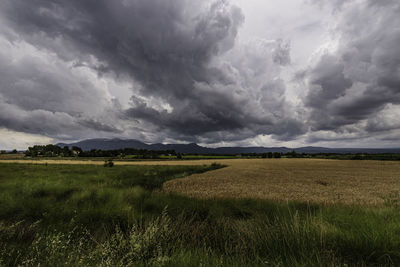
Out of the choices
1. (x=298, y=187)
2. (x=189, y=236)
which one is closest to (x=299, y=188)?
(x=298, y=187)

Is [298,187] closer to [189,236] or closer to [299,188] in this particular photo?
[299,188]

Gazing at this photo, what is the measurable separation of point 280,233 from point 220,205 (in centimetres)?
387

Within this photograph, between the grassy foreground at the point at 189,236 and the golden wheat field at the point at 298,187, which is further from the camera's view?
the golden wheat field at the point at 298,187

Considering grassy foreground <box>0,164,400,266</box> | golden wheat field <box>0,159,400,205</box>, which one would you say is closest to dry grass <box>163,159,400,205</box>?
golden wheat field <box>0,159,400,205</box>

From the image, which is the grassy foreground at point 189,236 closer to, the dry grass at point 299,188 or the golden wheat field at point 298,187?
the dry grass at point 299,188

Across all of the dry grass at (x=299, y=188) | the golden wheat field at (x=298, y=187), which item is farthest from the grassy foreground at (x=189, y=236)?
the golden wheat field at (x=298, y=187)

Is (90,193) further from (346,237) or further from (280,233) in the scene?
(346,237)

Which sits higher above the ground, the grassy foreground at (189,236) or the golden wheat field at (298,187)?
the grassy foreground at (189,236)

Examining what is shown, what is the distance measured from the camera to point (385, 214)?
513 centimetres

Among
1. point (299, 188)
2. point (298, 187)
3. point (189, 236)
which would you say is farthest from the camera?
point (298, 187)

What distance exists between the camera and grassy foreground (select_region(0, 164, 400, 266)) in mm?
2973

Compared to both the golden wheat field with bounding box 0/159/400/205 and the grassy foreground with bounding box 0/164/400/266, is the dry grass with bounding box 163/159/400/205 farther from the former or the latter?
the grassy foreground with bounding box 0/164/400/266

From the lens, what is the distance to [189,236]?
15.6 feet

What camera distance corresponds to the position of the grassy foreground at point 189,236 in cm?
297
